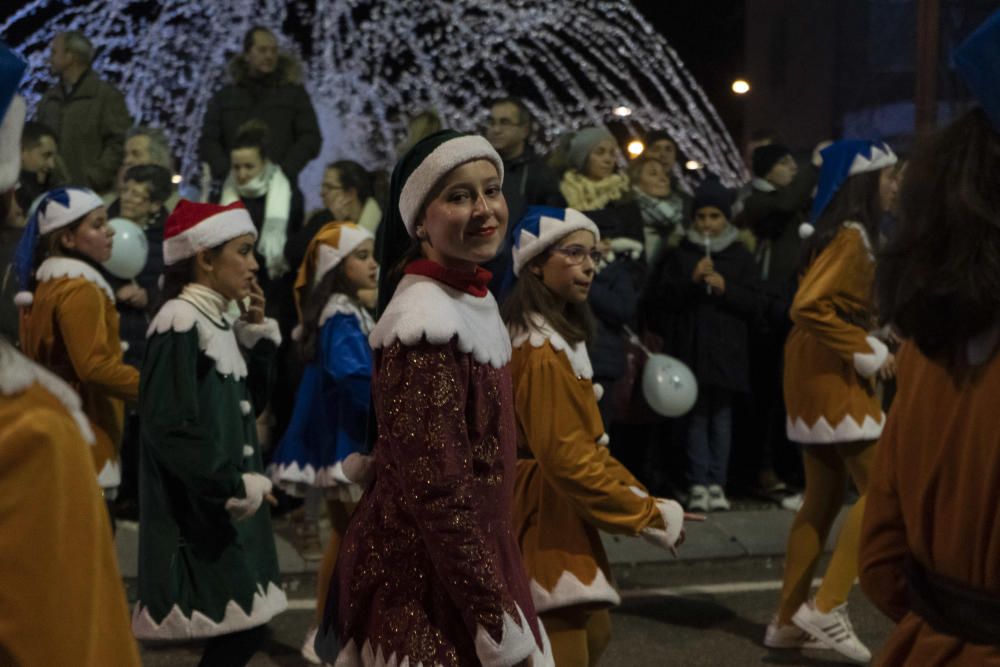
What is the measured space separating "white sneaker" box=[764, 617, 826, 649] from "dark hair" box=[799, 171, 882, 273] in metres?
1.69

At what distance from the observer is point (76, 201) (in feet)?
19.1

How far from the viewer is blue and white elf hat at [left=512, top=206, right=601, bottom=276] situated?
464 cm

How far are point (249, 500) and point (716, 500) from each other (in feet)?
15.8

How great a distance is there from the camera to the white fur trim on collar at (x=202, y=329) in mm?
4551

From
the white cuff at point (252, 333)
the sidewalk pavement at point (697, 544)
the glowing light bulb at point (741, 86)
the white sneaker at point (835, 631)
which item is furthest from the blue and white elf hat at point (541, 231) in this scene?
the glowing light bulb at point (741, 86)

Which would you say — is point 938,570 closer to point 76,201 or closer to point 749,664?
point 749,664

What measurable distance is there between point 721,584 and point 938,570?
4754 millimetres

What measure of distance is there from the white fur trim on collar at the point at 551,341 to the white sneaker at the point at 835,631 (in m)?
2.13

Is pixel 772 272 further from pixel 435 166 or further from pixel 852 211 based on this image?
pixel 435 166

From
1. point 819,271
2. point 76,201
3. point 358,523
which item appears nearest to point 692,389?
point 819,271

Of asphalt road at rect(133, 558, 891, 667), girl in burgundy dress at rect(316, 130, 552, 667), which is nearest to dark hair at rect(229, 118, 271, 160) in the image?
asphalt road at rect(133, 558, 891, 667)

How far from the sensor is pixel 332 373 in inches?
243

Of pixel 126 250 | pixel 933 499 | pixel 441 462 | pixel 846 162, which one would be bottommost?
pixel 126 250

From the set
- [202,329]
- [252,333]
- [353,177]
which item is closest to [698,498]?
Answer: [353,177]
